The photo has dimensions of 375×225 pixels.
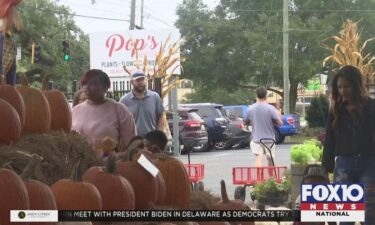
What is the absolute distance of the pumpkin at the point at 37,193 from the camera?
2.42 metres

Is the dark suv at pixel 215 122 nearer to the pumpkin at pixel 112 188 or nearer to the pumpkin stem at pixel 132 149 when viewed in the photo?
the pumpkin stem at pixel 132 149

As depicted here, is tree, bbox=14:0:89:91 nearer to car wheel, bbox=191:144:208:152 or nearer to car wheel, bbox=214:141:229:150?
car wheel, bbox=214:141:229:150

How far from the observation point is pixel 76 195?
259 centimetres

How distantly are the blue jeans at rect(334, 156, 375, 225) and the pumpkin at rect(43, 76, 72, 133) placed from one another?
7.40ft

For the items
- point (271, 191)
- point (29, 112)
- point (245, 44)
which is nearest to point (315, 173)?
point (29, 112)

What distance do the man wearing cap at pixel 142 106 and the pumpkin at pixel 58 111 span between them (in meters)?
3.17

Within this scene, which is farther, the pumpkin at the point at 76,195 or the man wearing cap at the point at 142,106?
the man wearing cap at the point at 142,106

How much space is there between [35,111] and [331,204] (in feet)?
4.41

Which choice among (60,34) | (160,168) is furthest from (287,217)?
(60,34)

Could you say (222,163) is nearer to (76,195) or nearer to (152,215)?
(152,215)

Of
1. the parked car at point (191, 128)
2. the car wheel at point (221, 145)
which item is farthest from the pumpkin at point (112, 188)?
the car wheel at point (221, 145)

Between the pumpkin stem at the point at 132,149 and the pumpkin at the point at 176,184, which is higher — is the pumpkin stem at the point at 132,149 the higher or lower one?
the higher one

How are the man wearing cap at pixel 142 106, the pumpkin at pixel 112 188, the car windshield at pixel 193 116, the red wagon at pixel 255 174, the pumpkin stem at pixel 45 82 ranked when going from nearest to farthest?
the pumpkin at pixel 112 188, the pumpkin stem at pixel 45 82, the man wearing cap at pixel 142 106, the red wagon at pixel 255 174, the car windshield at pixel 193 116

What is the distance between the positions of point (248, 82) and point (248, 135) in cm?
1507
